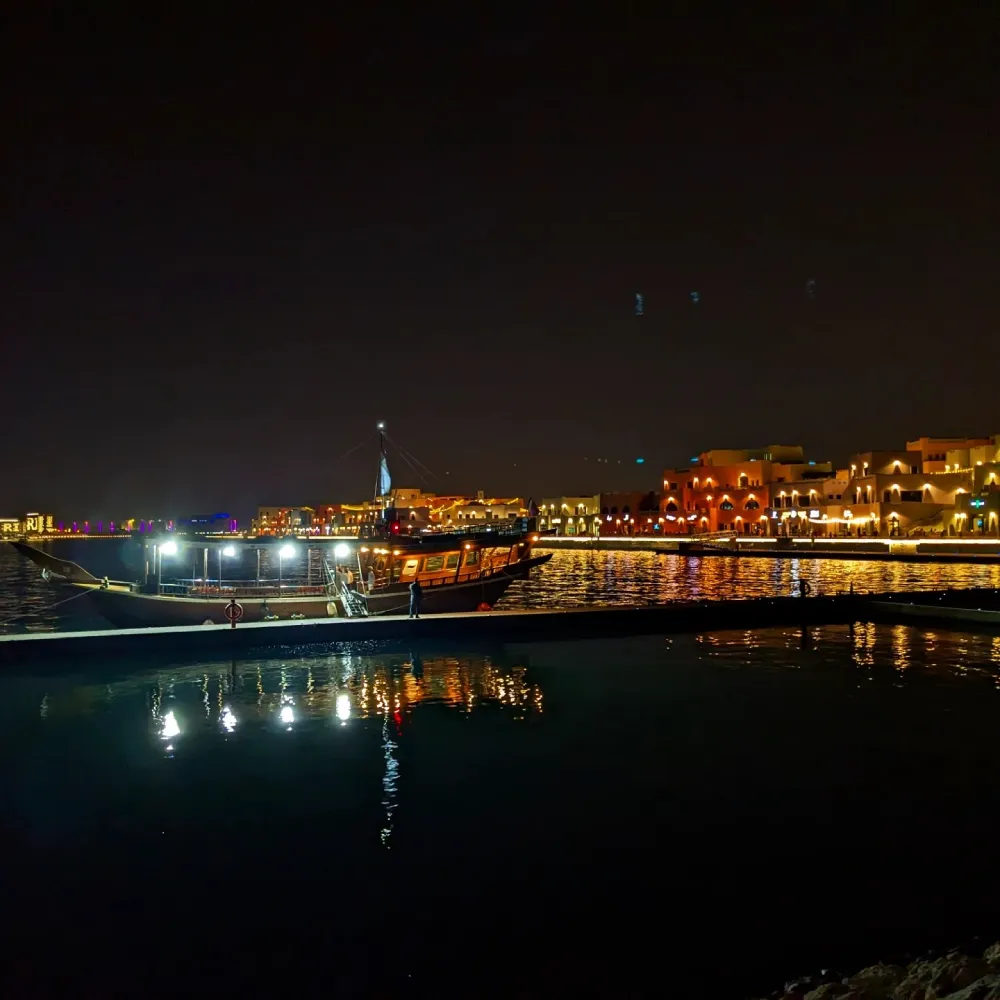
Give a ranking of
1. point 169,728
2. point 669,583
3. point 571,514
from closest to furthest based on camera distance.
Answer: point 169,728 → point 669,583 → point 571,514

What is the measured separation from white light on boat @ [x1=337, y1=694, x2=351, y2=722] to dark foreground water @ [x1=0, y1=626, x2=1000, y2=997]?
0.46ft

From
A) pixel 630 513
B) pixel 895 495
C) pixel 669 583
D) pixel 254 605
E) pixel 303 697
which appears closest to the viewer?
pixel 303 697

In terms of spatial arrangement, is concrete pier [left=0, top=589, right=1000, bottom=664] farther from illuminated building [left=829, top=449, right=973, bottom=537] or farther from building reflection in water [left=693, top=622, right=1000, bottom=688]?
illuminated building [left=829, top=449, right=973, bottom=537]

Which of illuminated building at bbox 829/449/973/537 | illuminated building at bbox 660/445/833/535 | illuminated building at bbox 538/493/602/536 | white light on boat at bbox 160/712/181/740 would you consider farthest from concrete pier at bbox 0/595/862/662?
illuminated building at bbox 538/493/602/536

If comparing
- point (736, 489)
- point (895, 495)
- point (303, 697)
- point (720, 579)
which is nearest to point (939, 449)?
point (895, 495)

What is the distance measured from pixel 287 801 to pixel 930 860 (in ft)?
21.0

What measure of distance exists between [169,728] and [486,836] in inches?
253

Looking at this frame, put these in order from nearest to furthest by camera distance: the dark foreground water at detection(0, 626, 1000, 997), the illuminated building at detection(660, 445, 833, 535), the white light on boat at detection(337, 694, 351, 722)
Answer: the dark foreground water at detection(0, 626, 1000, 997), the white light on boat at detection(337, 694, 351, 722), the illuminated building at detection(660, 445, 833, 535)

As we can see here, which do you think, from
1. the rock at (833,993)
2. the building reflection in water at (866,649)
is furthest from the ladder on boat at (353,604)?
the rock at (833,993)

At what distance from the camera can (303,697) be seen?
48.6 feet

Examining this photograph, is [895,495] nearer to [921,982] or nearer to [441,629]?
[441,629]

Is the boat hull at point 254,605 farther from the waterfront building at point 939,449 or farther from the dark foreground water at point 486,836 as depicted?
the waterfront building at point 939,449

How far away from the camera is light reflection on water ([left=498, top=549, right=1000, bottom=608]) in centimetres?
4509

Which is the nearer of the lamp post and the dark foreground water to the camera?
the dark foreground water
